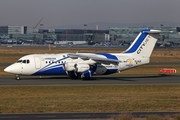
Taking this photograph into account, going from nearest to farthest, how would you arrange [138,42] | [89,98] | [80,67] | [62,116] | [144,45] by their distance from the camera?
[62,116] → [89,98] → [80,67] → [144,45] → [138,42]

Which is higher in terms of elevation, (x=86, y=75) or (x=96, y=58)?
(x=96, y=58)

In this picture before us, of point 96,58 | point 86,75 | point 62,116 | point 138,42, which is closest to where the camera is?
point 62,116

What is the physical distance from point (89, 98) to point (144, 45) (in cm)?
2392

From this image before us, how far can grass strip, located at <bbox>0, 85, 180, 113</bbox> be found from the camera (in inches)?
1220

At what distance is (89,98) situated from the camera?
36.6 meters

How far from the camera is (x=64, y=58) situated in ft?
180

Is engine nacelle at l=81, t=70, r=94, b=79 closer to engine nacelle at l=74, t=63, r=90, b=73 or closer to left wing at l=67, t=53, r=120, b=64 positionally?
engine nacelle at l=74, t=63, r=90, b=73

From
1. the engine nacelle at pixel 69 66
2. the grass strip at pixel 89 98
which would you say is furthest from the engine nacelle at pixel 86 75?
the grass strip at pixel 89 98

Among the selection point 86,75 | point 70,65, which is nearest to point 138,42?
point 86,75

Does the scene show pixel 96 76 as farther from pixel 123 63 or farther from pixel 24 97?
pixel 24 97

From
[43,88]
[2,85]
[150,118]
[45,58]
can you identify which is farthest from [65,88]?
[150,118]

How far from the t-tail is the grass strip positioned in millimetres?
13148

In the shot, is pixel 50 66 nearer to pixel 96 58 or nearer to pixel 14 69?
pixel 14 69

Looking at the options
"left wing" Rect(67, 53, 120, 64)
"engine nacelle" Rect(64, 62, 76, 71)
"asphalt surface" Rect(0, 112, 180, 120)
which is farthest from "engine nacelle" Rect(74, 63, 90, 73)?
"asphalt surface" Rect(0, 112, 180, 120)
